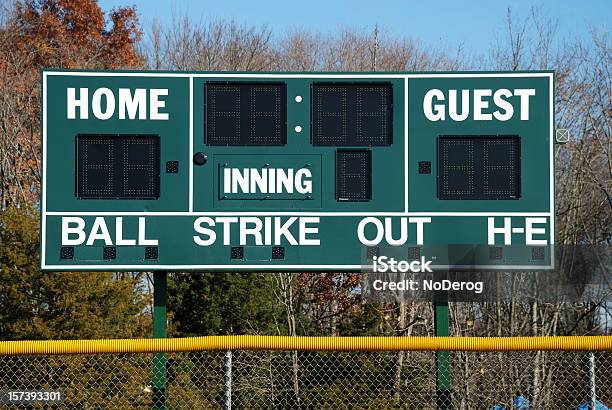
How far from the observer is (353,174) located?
8461mm

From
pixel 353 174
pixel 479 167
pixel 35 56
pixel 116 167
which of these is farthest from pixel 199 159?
pixel 35 56

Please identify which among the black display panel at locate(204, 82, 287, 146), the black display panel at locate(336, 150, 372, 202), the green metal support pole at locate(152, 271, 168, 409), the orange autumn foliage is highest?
the orange autumn foliage

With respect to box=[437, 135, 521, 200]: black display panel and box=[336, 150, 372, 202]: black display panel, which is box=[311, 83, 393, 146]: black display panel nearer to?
box=[336, 150, 372, 202]: black display panel

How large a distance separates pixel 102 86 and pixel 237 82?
1138 millimetres

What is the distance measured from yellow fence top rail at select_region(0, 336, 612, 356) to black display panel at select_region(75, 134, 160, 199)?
221 cm

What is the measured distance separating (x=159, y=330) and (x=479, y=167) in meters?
2.99

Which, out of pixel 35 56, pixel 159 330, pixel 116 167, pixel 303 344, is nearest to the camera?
pixel 303 344

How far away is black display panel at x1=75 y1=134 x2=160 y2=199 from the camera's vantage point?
27.5 ft

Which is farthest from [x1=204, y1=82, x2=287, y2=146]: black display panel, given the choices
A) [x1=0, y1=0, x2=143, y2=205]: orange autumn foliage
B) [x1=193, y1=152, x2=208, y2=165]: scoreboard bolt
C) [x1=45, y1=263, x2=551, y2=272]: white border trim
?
[x1=0, y1=0, x2=143, y2=205]: orange autumn foliage

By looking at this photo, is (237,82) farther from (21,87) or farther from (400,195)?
(21,87)

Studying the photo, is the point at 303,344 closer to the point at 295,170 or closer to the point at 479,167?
the point at 295,170

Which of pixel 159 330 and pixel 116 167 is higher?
pixel 116 167

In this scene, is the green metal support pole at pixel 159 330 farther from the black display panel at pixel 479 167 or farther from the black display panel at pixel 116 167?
the black display panel at pixel 479 167

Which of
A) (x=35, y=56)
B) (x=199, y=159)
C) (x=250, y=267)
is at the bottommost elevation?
(x=250, y=267)
